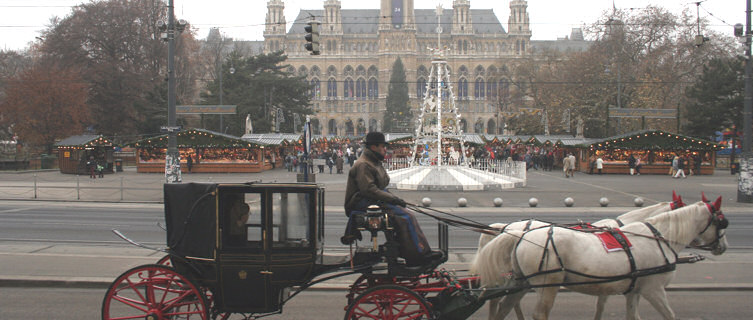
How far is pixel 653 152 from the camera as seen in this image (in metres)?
35.6

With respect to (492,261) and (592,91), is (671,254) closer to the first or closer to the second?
(492,261)

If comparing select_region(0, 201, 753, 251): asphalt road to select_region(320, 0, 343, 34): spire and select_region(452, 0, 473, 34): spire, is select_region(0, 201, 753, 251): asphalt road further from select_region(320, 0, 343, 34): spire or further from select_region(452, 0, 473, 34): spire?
select_region(452, 0, 473, 34): spire

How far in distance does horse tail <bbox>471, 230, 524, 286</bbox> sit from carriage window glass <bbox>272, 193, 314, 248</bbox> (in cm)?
177

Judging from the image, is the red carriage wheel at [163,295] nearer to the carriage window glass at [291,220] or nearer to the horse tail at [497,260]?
the carriage window glass at [291,220]

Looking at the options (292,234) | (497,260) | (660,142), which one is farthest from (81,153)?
(660,142)

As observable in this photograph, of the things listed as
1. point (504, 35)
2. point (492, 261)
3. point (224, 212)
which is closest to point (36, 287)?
point (224, 212)

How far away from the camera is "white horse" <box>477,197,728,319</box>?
17.4 ft

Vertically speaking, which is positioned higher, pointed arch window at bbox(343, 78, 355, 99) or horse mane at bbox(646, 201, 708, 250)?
pointed arch window at bbox(343, 78, 355, 99)

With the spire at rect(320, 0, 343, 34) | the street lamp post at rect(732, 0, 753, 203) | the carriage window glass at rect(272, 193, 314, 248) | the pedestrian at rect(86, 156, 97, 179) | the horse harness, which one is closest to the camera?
the horse harness

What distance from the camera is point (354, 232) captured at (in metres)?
5.54

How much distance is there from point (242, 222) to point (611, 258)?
11.7 ft

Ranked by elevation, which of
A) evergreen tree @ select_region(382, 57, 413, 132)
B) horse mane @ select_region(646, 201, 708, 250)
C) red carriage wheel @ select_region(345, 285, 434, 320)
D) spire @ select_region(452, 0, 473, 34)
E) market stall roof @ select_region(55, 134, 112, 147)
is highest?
spire @ select_region(452, 0, 473, 34)

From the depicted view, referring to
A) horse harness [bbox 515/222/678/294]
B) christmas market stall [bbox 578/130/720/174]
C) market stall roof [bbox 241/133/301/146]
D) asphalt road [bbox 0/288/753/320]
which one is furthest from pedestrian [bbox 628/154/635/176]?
horse harness [bbox 515/222/678/294]

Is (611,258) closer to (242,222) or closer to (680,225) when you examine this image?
(680,225)
